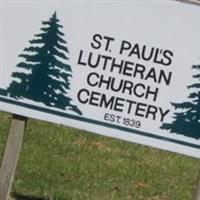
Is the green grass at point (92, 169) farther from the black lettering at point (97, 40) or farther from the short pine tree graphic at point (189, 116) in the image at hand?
the black lettering at point (97, 40)

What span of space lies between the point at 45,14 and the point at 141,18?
0.80 m

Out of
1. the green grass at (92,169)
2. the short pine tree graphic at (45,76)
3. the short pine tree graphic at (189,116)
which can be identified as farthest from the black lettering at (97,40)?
the green grass at (92,169)

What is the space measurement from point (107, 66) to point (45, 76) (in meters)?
0.53

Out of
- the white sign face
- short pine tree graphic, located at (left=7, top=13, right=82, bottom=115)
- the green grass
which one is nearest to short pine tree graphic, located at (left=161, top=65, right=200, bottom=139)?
the white sign face

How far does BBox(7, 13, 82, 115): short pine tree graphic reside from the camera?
762cm

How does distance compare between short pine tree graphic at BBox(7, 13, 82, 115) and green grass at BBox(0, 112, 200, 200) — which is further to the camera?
green grass at BBox(0, 112, 200, 200)

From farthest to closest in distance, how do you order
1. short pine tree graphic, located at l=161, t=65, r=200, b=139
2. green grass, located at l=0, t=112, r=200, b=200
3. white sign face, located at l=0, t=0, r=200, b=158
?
green grass, located at l=0, t=112, r=200, b=200
short pine tree graphic, located at l=161, t=65, r=200, b=139
white sign face, located at l=0, t=0, r=200, b=158

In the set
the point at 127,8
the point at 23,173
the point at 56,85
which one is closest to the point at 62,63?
the point at 56,85

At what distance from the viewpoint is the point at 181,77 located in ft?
25.0

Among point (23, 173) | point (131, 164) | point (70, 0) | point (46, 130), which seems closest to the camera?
point (70, 0)

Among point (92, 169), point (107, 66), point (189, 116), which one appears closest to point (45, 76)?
point (107, 66)

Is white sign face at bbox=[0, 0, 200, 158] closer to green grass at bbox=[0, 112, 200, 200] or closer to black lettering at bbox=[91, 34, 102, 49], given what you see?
black lettering at bbox=[91, 34, 102, 49]

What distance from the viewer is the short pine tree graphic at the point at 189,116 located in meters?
7.67

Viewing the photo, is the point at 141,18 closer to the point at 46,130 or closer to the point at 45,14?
the point at 45,14
